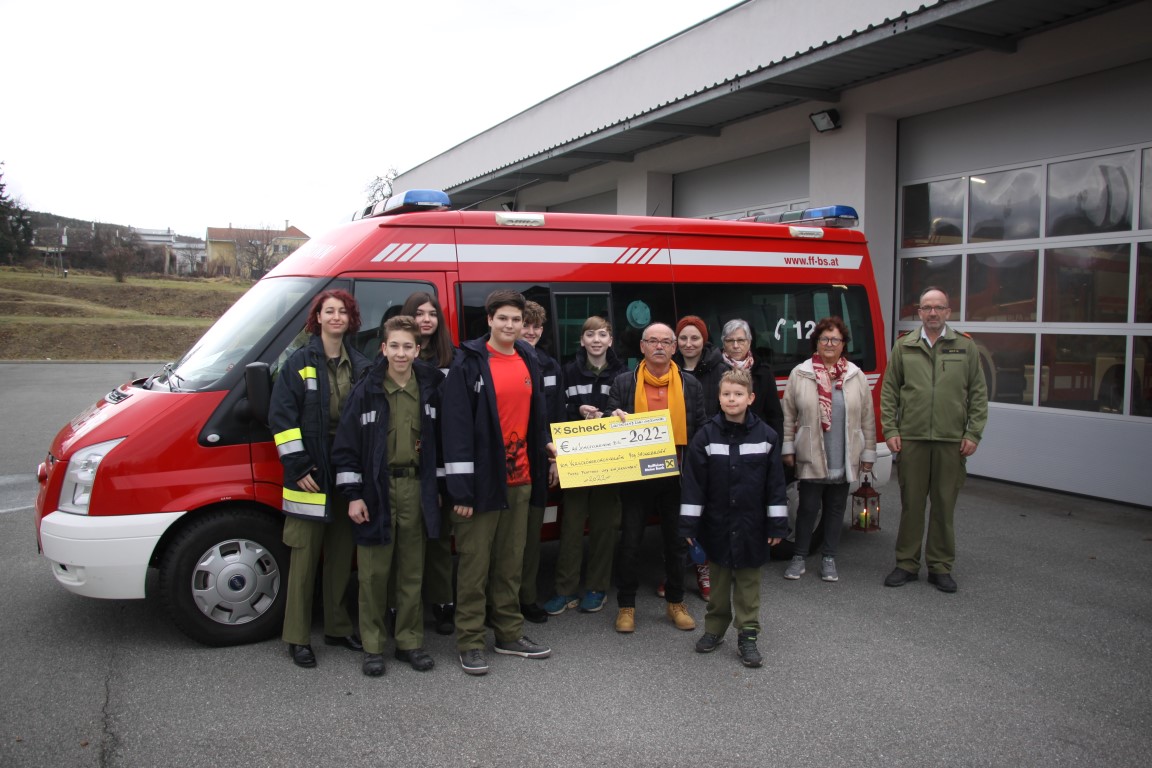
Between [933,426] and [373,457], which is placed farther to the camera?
[933,426]

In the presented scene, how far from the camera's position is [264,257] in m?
50.8

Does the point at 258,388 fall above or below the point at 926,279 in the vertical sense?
below

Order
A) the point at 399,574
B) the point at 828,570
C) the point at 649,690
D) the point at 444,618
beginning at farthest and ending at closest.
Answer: the point at 828,570 → the point at 444,618 → the point at 399,574 → the point at 649,690

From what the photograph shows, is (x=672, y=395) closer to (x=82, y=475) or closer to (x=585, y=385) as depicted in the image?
(x=585, y=385)

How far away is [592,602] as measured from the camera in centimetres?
514

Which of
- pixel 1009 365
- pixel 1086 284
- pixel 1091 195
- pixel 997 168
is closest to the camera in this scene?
pixel 1091 195

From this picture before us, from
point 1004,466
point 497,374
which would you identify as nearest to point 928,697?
point 497,374

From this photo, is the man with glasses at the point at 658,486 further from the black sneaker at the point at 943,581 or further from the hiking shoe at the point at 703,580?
the black sneaker at the point at 943,581

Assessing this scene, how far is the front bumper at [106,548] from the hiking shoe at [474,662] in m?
1.61

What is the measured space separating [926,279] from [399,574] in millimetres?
7665

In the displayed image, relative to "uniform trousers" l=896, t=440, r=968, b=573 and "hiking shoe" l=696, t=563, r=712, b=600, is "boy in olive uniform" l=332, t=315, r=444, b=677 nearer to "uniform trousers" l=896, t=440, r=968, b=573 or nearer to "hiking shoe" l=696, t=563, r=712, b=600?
"hiking shoe" l=696, t=563, r=712, b=600

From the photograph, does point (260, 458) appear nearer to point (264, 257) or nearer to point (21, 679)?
point (21, 679)

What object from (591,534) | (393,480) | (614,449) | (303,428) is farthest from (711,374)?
(303,428)

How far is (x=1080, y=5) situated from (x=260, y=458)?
298 inches
